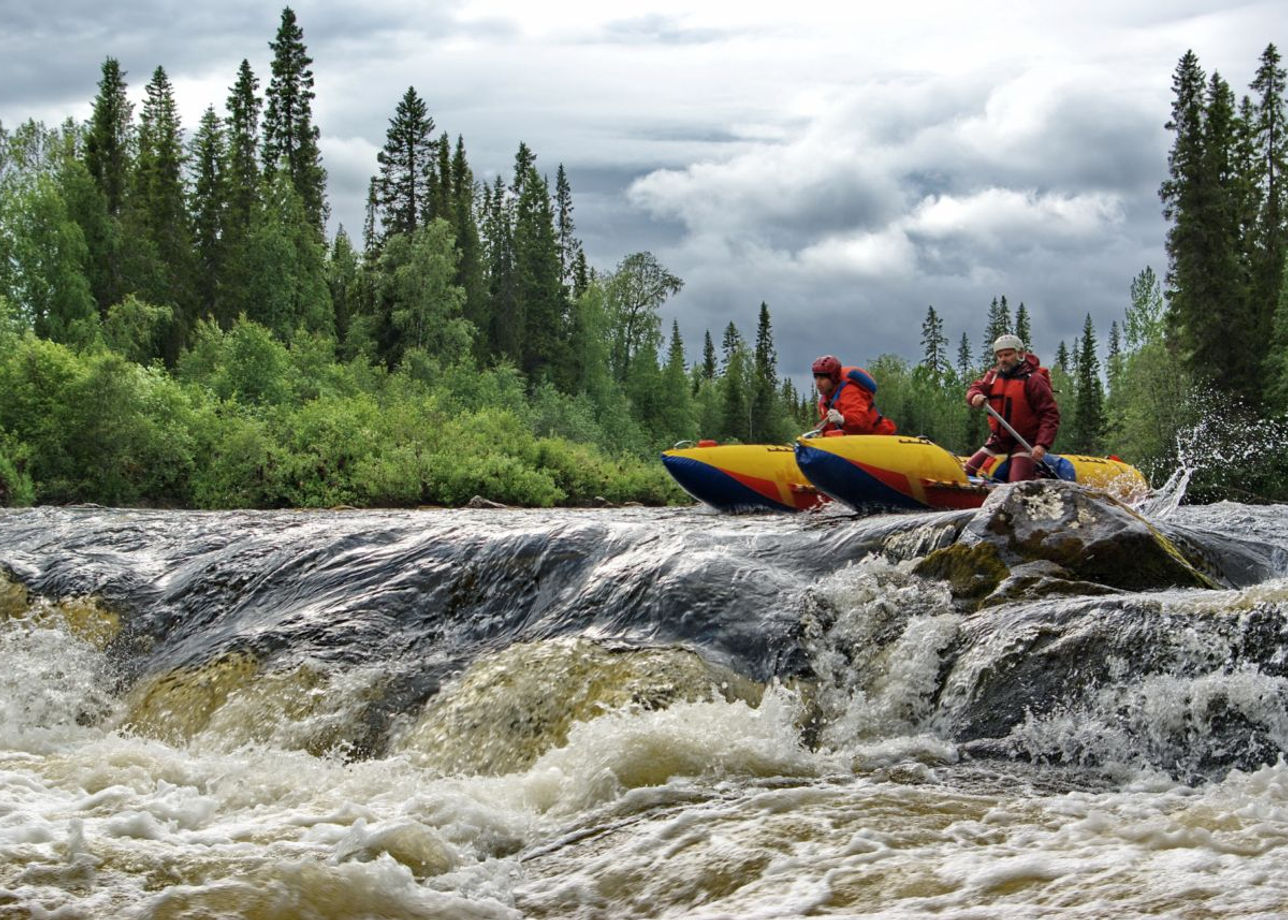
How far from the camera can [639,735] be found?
→ 5.52m

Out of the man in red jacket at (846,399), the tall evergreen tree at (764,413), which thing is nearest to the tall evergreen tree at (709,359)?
the tall evergreen tree at (764,413)

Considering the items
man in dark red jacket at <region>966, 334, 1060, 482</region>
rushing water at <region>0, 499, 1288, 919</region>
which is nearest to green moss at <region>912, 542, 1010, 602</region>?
rushing water at <region>0, 499, 1288, 919</region>

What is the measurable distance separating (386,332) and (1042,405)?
39.5 m

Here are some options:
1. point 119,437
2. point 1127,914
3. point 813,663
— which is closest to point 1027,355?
point 813,663

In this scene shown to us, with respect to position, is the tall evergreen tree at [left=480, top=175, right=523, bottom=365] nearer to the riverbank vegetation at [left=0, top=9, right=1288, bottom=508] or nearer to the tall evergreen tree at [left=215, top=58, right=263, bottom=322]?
the riverbank vegetation at [left=0, top=9, right=1288, bottom=508]

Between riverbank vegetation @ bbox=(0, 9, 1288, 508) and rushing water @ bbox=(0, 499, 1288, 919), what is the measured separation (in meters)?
11.8

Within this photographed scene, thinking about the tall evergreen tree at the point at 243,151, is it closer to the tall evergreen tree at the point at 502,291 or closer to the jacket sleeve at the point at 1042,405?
the tall evergreen tree at the point at 502,291

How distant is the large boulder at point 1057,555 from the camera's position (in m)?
6.48

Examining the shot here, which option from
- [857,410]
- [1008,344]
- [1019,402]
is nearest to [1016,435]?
[1019,402]

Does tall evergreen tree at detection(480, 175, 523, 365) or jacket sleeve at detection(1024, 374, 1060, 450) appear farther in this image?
tall evergreen tree at detection(480, 175, 523, 365)

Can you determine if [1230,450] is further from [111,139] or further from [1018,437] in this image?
[111,139]

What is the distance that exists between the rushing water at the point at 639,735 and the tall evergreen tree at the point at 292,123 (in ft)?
163

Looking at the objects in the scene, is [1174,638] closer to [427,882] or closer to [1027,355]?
[427,882]

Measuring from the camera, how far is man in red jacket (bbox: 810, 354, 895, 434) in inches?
483
